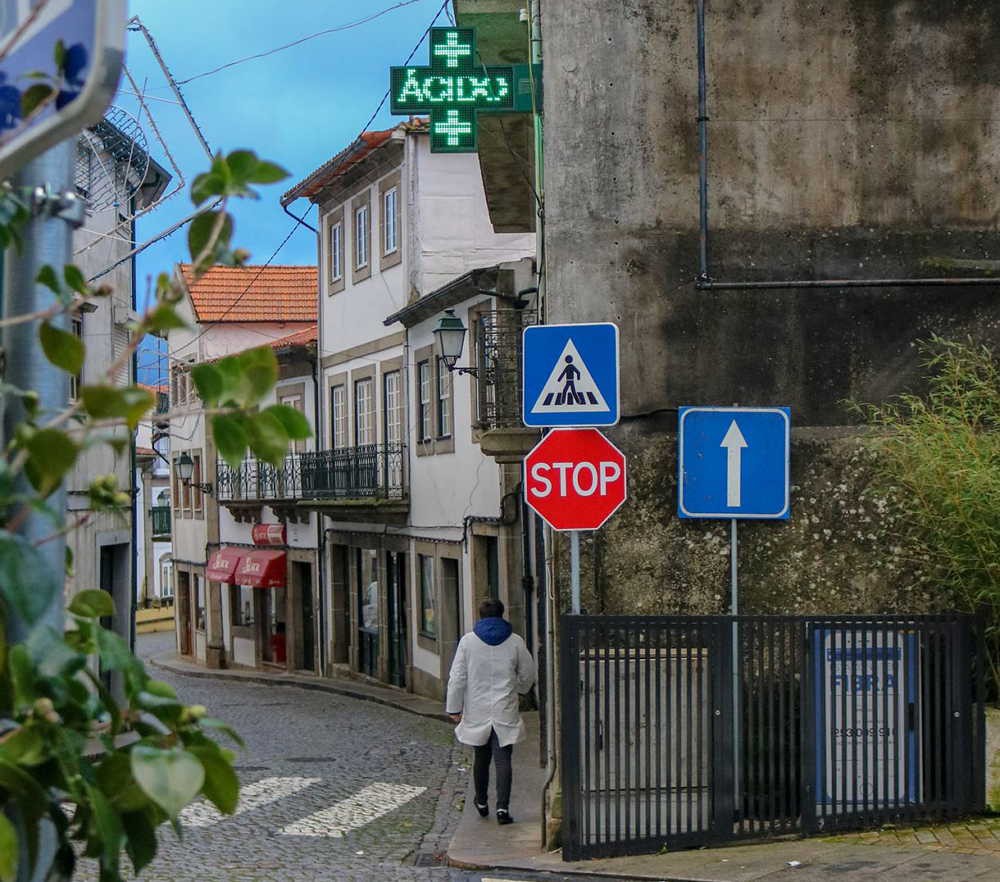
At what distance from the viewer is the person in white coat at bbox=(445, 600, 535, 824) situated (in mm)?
12078

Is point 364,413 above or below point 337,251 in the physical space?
below

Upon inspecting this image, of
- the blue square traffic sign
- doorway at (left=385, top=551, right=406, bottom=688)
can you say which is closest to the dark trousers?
the blue square traffic sign

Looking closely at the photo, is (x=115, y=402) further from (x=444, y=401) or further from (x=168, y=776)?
(x=444, y=401)

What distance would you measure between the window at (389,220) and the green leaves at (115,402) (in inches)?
1032

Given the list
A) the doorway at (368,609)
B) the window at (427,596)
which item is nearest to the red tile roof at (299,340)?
the doorway at (368,609)

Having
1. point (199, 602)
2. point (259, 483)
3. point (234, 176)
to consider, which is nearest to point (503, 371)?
point (259, 483)

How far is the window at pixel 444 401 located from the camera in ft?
82.7

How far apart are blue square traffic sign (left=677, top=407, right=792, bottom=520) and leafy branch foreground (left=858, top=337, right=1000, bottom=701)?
0.73m

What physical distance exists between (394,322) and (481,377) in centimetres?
787

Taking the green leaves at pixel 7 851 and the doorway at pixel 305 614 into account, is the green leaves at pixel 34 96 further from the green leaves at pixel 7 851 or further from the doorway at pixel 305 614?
the doorway at pixel 305 614

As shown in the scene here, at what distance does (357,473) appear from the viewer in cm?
2914

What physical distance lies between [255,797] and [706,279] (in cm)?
620

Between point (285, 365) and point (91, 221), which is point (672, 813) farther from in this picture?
point (285, 365)

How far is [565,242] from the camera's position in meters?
11.0
